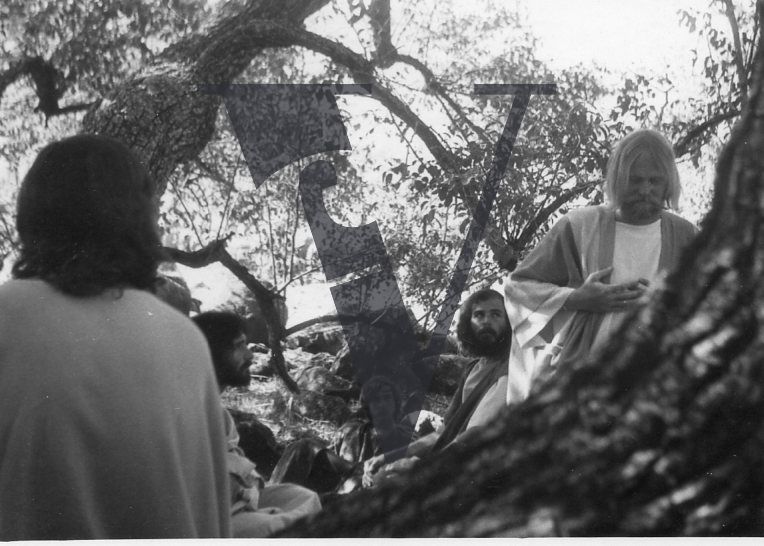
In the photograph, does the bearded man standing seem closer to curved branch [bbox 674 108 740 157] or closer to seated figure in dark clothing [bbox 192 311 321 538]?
curved branch [bbox 674 108 740 157]

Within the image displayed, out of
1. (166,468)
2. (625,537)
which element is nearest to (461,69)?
(166,468)

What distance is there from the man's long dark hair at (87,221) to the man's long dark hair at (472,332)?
1.40 m

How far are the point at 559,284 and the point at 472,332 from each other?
0.36 meters

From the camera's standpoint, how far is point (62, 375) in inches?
68.7

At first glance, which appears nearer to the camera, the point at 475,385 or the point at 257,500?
the point at 257,500

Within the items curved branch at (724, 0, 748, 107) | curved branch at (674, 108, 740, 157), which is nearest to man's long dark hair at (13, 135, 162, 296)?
curved branch at (674, 108, 740, 157)

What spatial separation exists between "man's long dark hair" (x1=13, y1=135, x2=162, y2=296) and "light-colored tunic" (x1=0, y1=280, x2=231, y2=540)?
4 cm

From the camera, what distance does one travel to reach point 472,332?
3.08 meters

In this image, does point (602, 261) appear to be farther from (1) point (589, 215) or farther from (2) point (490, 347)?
(2) point (490, 347)

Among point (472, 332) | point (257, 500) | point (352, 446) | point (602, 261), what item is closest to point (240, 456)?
point (257, 500)

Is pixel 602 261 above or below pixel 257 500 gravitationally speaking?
above

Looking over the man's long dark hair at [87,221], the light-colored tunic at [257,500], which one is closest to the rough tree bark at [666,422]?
the man's long dark hair at [87,221]

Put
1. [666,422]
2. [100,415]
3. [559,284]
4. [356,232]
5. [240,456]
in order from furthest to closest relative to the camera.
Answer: [356,232], [559,284], [240,456], [100,415], [666,422]

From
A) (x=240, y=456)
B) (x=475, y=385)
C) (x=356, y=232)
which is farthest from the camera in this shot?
(x=356, y=232)
